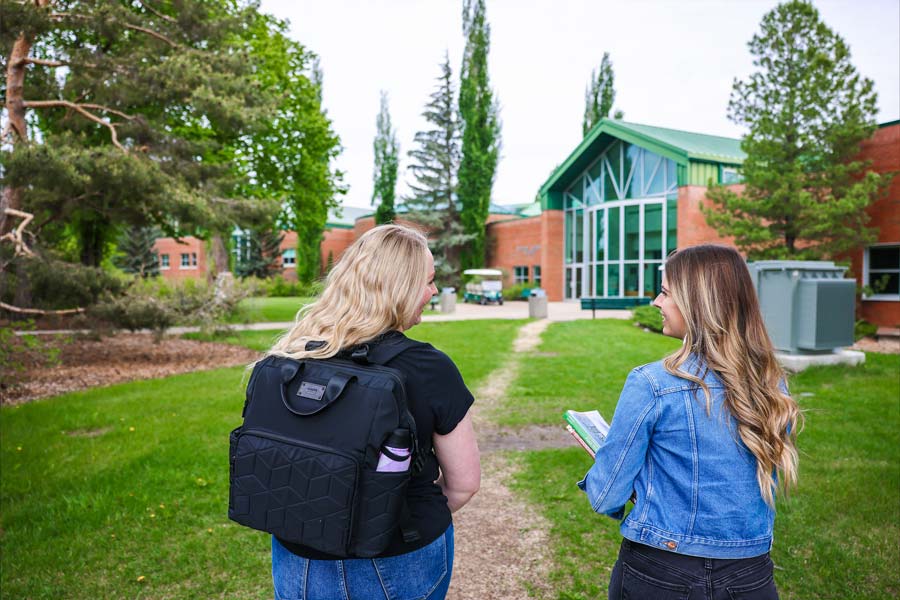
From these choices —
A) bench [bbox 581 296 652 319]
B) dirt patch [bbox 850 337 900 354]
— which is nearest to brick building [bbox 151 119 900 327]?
bench [bbox 581 296 652 319]

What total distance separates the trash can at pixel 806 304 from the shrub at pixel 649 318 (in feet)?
22.5

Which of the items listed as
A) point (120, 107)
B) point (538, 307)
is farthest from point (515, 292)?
point (120, 107)

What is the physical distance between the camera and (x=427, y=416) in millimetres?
1800

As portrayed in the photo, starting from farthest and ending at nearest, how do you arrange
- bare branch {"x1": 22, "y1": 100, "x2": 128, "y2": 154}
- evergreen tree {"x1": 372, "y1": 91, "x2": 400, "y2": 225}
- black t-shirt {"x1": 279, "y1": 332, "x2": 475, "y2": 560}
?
evergreen tree {"x1": 372, "y1": 91, "x2": 400, "y2": 225} → bare branch {"x1": 22, "y1": 100, "x2": 128, "y2": 154} → black t-shirt {"x1": 279, "y1": 332, "x2": 475, "y2": 560}

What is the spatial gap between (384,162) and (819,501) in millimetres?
45927

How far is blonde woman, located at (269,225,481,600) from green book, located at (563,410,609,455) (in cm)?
40

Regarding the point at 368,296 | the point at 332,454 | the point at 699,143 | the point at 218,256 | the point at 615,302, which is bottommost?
the point at 615,302

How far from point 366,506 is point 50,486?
16.0 feet

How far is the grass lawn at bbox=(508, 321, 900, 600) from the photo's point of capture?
372 cm

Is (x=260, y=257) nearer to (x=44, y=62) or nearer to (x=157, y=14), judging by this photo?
(x=157, y=14)

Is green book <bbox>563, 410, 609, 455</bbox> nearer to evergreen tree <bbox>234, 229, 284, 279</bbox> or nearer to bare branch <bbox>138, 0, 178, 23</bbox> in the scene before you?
bare branch <bbox>138, 0, 178, 23</bbox>

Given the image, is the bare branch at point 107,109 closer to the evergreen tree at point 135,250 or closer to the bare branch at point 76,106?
the bare branch at point 76,106

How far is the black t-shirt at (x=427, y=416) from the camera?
70.2 inches

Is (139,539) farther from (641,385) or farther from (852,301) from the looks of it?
(852,301)
